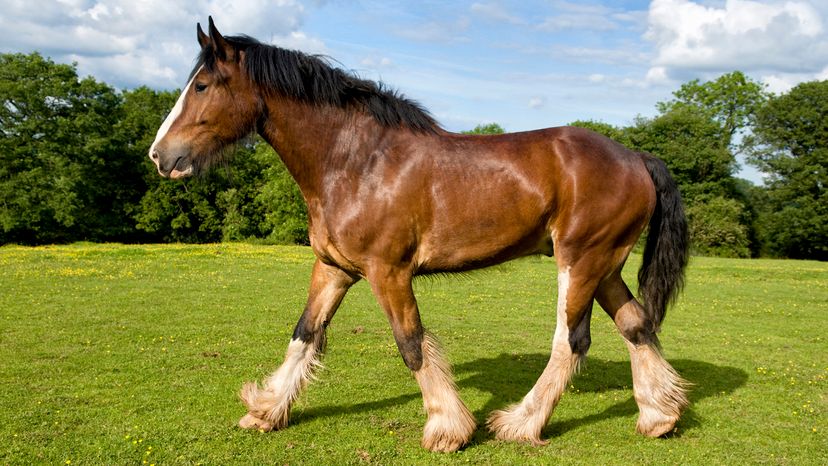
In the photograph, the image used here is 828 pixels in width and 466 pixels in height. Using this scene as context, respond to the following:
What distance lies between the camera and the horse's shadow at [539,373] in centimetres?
645

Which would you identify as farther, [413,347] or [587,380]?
[587,380]

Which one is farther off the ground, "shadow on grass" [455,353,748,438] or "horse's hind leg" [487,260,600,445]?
"horse's hind leg" [487,260,600,445]

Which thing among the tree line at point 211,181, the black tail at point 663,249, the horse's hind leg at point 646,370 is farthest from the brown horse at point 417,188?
the tree line at point 211,181

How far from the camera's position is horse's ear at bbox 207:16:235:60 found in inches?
195

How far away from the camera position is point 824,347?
1100 cm

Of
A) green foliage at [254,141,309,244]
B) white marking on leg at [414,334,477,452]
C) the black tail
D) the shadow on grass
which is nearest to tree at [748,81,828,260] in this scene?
green foliage at [254,141,309,244]

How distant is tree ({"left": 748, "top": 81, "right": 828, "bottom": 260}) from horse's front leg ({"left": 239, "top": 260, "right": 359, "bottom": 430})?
177 feet

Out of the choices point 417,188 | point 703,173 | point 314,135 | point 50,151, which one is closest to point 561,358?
point 417,188

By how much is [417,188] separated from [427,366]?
155 centimetres

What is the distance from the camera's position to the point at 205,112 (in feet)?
16.9

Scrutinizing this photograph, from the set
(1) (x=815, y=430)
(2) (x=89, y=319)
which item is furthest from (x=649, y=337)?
(2) (x=89, y=319)

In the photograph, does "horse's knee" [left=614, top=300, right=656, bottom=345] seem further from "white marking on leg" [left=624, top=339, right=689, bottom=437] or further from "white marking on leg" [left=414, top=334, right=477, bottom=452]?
"white marking on leg" [left=414, top=334, right=477, bottom=452]

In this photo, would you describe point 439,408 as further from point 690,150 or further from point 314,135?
point 690,150

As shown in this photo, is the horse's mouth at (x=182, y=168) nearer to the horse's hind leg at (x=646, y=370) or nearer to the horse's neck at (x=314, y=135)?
the horse's neck at (x=314, y=135)
